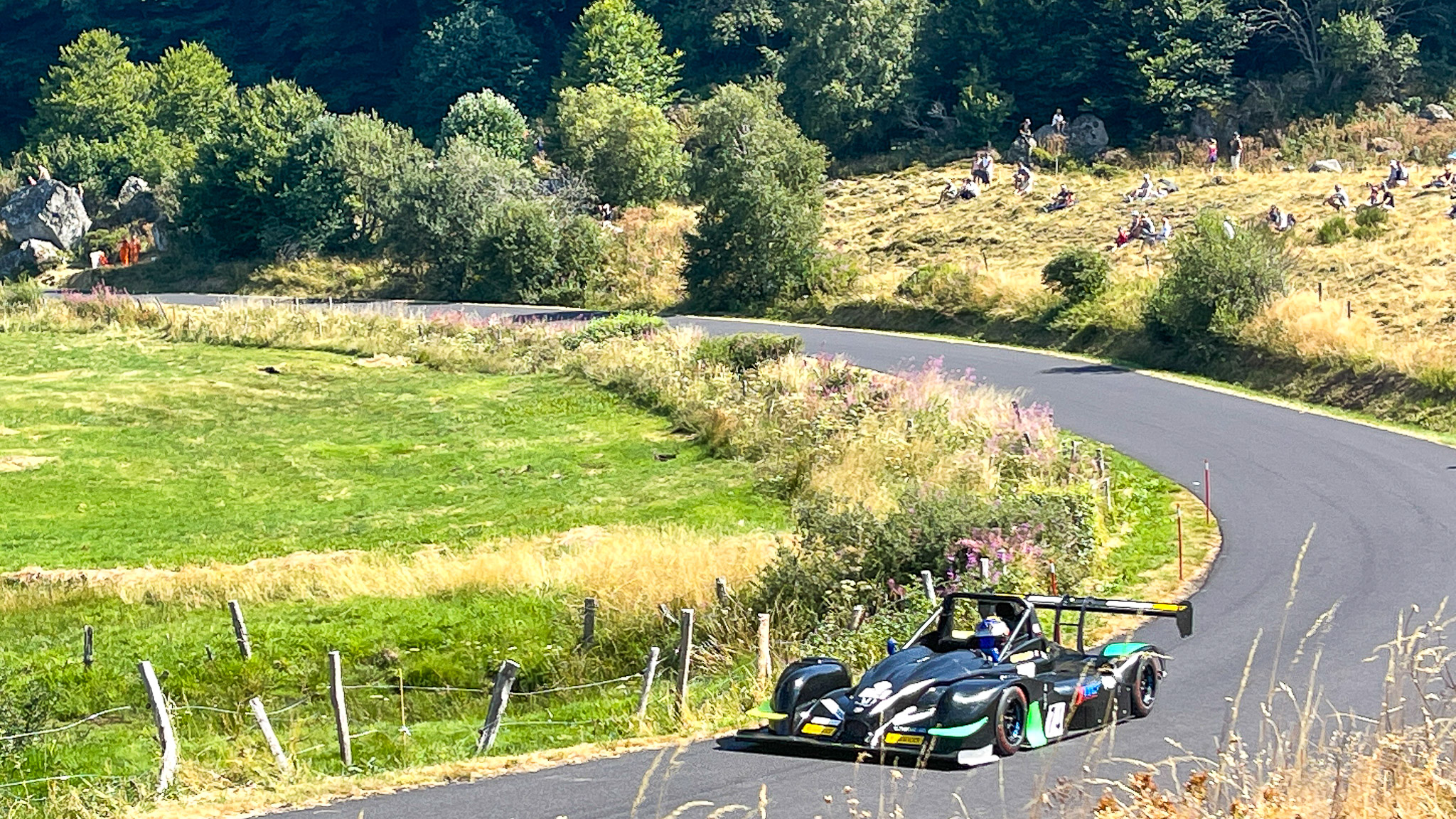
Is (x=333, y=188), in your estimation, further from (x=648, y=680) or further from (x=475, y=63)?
(x=648, y=680)

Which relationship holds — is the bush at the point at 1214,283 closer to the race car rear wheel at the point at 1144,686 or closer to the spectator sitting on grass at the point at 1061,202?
the spectator sitting on grass at the point at 1061,202

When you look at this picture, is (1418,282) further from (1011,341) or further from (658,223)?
(658,223)

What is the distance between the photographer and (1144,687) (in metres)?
14.9

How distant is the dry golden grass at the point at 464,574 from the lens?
22.3 metres

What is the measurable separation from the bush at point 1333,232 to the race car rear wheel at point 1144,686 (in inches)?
1512

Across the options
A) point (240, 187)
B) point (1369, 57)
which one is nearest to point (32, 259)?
point (240, 187)

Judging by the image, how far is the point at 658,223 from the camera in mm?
71062

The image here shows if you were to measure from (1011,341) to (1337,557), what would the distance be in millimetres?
26454

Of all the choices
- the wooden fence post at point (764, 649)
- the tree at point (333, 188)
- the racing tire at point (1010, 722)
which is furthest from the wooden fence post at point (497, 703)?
the tree at point (333, 188)

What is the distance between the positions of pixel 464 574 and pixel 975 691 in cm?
1240

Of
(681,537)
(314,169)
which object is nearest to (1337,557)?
(681,537)

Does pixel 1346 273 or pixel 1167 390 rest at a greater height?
pixel 1346 273

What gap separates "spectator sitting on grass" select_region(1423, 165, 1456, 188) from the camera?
2172 inches

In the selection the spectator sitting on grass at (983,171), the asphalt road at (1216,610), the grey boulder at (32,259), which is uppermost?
the spectator sitting on grass at (983,171)
